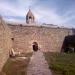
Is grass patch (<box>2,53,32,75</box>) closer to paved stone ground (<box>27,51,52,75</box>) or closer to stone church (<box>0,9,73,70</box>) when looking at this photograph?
paved stone ground (<box>27,51,52,75</box>)

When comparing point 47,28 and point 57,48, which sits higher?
point 47,28

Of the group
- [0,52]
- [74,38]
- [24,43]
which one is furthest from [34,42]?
[0,52]

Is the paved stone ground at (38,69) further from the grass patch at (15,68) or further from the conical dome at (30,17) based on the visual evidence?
the conical dome at (30,17)

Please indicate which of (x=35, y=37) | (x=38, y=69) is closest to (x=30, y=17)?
(x=35, y=37)

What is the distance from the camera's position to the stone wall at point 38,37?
22688 mm

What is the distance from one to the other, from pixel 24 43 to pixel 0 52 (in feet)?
42.9

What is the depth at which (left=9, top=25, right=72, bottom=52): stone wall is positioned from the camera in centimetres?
2269

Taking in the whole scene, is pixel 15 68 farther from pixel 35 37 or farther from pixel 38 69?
pixel 35 37

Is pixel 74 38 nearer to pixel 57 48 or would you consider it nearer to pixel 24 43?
pixel 57 48

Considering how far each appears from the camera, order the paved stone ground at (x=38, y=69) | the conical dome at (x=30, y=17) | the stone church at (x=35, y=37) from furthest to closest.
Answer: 1. the conical dome at (x=30, y=17)
2. the stone church at (x=35, y=37)
3. the paved stone ground at (x=38, y=69)

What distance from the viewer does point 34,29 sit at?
957 inches

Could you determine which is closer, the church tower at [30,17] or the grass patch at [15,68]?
the grass patch at [15,68]

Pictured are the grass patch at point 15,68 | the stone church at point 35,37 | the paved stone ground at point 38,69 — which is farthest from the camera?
the stone church at point 35,37

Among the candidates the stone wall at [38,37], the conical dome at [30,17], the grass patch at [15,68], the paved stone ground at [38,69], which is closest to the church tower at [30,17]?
the conical dome at [30,17]
